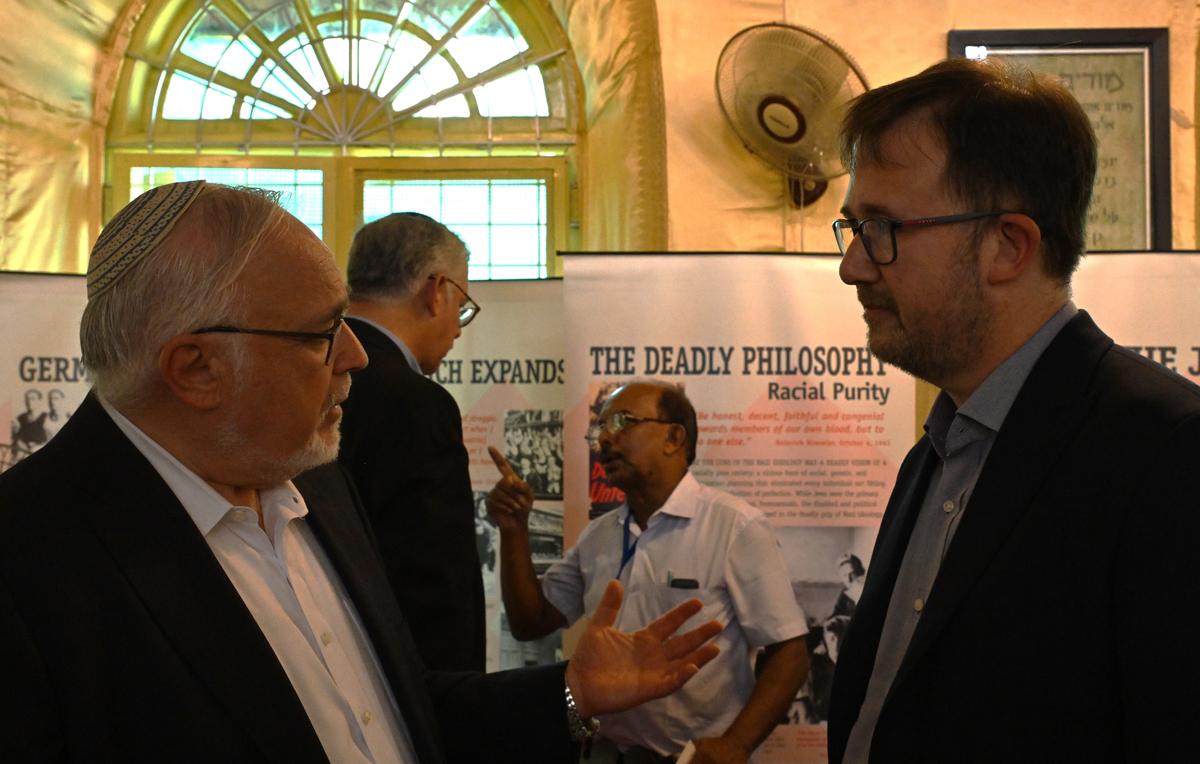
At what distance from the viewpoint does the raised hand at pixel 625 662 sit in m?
1.83

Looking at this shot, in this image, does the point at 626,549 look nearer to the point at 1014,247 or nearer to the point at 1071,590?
the point at 1014,247

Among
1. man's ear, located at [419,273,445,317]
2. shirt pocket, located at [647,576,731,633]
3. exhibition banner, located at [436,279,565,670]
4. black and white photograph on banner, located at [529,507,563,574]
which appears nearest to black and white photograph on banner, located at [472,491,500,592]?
exhibition banner, located at [436,279,565,670]

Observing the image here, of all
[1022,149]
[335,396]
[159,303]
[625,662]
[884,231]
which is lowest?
[625,662]

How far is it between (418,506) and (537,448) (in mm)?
1701

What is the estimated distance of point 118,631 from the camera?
1.34m

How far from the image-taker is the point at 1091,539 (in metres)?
1.36

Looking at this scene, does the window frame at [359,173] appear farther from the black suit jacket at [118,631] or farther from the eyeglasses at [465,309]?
the black suit jacket at [118,631]

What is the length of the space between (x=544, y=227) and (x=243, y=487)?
4.03 meters

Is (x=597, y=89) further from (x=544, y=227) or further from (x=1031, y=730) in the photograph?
(x=1031, y=730)

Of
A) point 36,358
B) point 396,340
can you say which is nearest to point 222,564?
point 396,340

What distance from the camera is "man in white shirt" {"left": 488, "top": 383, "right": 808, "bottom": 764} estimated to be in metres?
3.14

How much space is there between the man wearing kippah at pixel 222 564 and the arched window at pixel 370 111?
3.81 metres

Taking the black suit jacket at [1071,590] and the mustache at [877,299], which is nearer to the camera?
the black suit jacket at [1071,590]

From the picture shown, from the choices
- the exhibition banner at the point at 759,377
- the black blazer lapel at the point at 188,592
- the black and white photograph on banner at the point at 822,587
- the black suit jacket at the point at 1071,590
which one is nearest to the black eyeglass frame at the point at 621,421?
the exhibition banner at the point at 759,377
